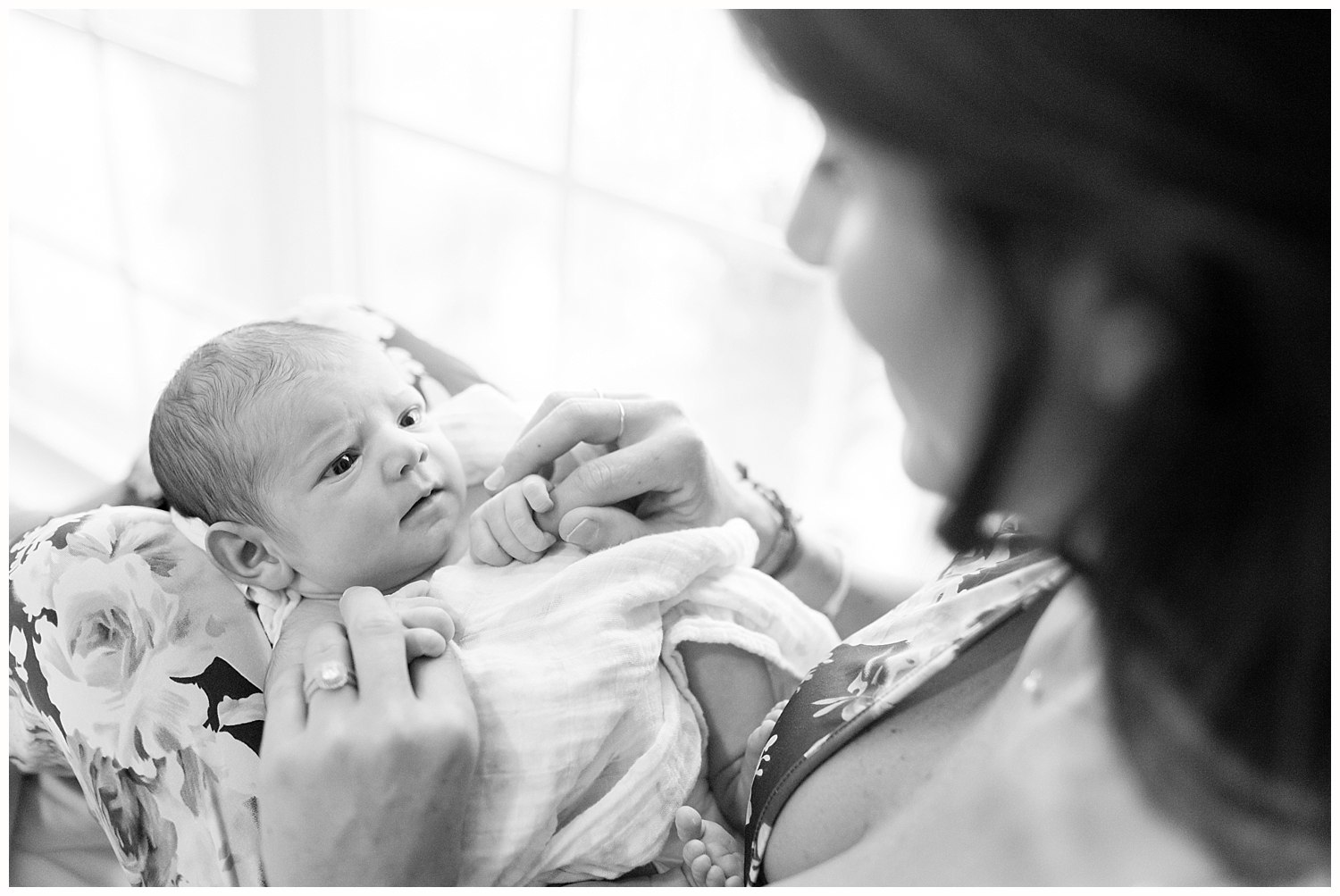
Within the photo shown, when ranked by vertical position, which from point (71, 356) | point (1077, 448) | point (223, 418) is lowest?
point (71, 356)

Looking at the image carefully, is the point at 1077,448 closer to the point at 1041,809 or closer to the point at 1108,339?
the point at 1108,339

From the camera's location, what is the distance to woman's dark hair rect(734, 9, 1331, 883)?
0.55 meters

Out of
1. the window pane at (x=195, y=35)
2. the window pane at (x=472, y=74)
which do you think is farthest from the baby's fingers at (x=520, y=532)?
the window pane at (x=195, y=35)

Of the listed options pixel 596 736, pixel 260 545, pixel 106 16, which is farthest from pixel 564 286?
pixel 596 736

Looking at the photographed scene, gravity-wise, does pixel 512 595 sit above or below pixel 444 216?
above

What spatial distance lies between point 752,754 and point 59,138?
2441 mm

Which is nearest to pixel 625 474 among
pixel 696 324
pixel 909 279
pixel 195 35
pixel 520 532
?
pixel 520 532

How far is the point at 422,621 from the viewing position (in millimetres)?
896

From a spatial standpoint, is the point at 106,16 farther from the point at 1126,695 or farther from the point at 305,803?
the point at 1126,695

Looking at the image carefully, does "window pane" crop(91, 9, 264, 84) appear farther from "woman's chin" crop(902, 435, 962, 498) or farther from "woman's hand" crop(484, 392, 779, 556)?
"woman's chin" crop(902, 435, 962, 498)

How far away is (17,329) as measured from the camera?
9.66 feet

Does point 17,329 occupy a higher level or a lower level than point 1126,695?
lower

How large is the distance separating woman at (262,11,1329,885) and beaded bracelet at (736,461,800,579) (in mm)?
357

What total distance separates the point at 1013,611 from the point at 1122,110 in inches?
17.0
